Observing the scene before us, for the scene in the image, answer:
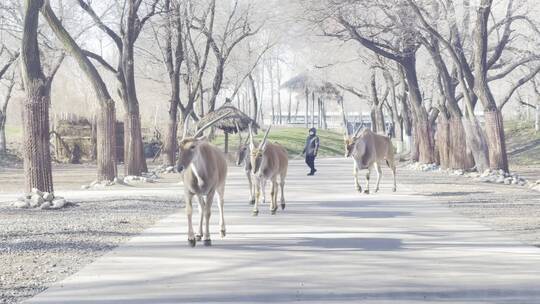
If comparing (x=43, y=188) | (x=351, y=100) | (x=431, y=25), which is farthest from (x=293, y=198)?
(x=351, y=100)

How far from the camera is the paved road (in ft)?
→ 29.5

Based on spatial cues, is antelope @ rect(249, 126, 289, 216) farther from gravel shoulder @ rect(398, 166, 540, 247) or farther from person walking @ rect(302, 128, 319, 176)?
person walking @ rect(302, 128, 319, 176)

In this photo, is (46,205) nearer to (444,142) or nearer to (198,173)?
(198,173)

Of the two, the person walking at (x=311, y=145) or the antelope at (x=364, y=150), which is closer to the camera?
the antelope at (x=364, y=150)

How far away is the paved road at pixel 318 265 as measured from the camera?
9000 millimetres

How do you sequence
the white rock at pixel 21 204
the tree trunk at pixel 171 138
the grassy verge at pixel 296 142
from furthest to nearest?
1. the grassy verge at pixel 296 142
2. the tree trunk at pixel 171 138
3. the white rock at pixel 21 204

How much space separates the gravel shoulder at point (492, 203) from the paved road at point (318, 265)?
0.55 m

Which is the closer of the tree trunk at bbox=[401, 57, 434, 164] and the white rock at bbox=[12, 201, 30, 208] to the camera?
the white rock at bbox=[12, 201, 30, 208]

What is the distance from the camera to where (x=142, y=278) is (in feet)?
32.8

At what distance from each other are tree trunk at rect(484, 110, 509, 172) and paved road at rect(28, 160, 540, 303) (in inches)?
601

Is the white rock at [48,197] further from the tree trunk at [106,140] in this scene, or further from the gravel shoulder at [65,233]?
the tree trunk at [106,140]

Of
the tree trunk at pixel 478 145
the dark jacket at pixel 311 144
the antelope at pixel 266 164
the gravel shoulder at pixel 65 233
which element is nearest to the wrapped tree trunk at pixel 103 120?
the gravel shoulder at pixel 65 233

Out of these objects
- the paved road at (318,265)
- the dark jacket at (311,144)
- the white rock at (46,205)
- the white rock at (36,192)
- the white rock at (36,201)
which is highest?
the dark jacket at (311,144)

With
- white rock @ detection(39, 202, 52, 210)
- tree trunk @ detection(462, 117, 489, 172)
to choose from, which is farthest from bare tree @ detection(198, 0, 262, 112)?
white rock @ detection(39, 202, 52, 210)
